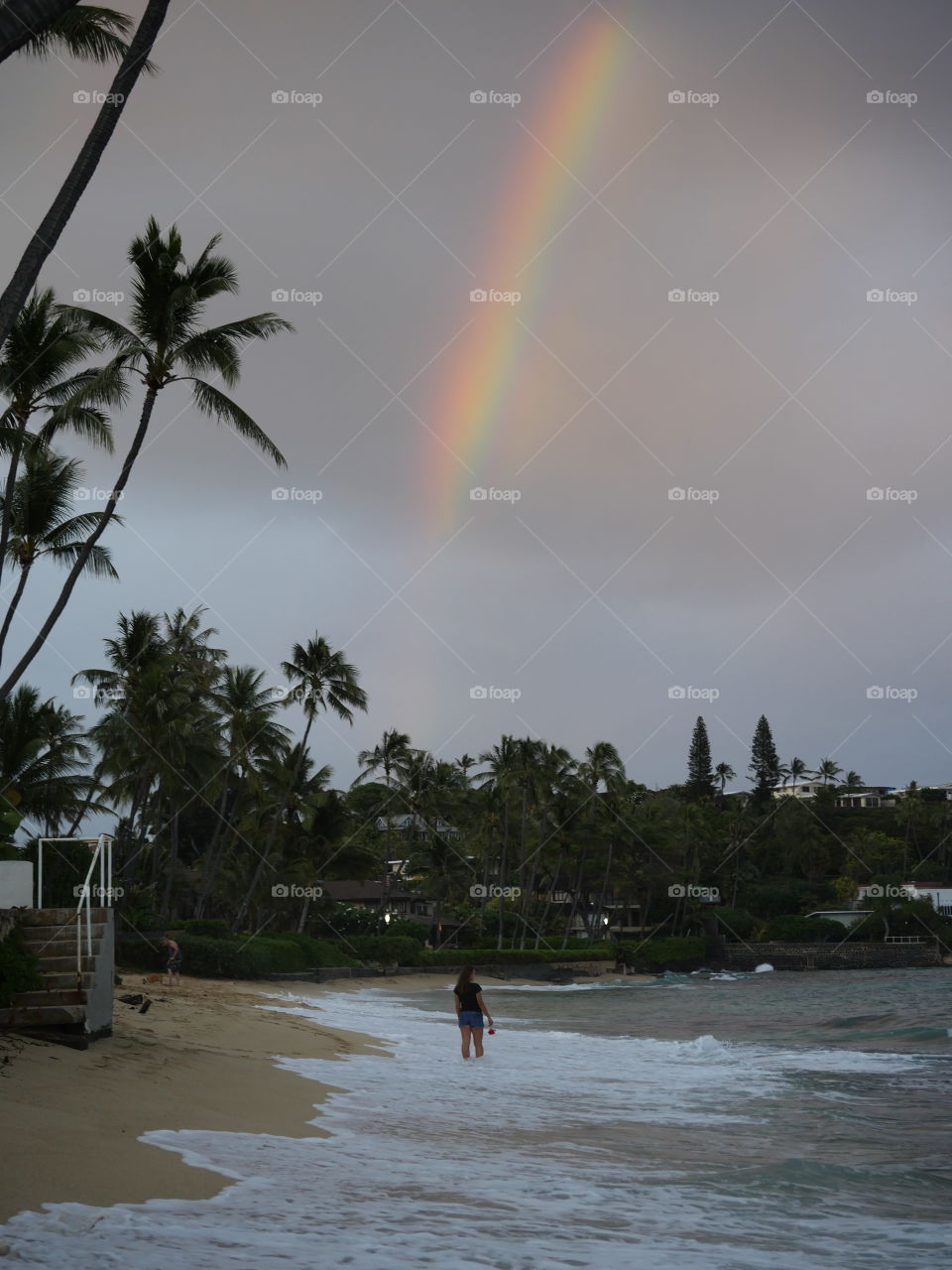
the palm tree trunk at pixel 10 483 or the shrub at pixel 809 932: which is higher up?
the palm tree trunk at pixel 10 483

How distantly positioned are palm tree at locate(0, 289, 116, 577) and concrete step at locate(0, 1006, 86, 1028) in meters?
11.2

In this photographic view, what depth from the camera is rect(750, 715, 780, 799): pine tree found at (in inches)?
5389

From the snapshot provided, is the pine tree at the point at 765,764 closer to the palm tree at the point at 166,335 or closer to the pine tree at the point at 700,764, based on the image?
the pine tree at the point at 700,764

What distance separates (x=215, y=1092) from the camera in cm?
947

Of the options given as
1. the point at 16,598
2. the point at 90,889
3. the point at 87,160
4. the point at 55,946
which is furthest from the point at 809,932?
the point at 87,160

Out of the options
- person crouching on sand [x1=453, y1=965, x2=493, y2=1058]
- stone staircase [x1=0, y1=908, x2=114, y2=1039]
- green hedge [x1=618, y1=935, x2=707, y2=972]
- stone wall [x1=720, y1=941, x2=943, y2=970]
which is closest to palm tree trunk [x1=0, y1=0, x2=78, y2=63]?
stone staircase [x1=0, y1=908, x2=114, y2=1039]

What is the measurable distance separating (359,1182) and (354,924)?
5654 cm

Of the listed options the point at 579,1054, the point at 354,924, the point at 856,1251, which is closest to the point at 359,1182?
the point at 856,1251

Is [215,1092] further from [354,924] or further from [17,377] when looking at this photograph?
[354,924]

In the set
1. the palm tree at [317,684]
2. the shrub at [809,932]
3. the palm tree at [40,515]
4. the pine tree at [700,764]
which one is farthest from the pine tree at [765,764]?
the palm tree at [40,515]

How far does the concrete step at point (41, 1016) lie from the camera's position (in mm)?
9812

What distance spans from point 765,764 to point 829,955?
55.2 metres

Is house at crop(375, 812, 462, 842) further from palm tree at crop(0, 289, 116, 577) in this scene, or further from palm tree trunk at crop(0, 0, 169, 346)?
palm tree trunk at crop(0, 0, 169, 346)

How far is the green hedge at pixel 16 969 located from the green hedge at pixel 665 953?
2671 inches
